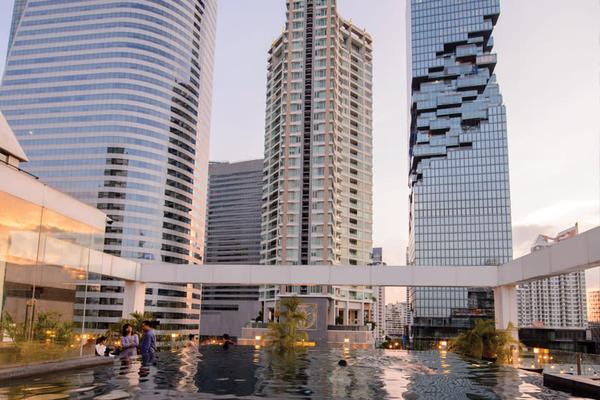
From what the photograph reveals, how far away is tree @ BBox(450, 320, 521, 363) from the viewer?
1041 inches

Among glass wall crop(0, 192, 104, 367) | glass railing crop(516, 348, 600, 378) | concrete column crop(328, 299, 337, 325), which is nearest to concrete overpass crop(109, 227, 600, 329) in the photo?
glass railing crop(516, 348, 600, 378)

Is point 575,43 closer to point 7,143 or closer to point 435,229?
point 7,143

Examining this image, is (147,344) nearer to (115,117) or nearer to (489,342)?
(489,342)

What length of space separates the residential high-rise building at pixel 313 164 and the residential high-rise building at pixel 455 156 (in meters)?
46.5

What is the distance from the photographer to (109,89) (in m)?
125

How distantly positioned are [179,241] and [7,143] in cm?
11528

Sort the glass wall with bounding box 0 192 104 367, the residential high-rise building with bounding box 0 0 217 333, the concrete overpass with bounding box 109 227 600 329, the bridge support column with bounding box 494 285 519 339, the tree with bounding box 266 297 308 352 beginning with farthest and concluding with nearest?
the residential high-rise building with bounding box 0 0 217 333 < the concrete overpass with bounding box 109 227 600 329 < the bridge support column with bounding box 494 285 519 339 < the tree with bounding box 266 297 308 352 < the glass wall with bounding box 0 192 104 367

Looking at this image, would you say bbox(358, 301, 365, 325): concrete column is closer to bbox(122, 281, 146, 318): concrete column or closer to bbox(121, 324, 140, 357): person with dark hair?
bbox(122, 281, 146, 318): concrete column

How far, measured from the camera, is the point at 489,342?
27.3m

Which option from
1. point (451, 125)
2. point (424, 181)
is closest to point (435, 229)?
point (424, 181)

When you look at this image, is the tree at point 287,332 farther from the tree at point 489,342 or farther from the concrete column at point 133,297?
the tree at point 489,342

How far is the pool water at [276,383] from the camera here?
1263 cm

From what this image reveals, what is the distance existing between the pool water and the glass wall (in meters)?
1.97

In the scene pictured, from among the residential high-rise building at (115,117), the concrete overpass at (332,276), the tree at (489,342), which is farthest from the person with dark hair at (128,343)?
the residential high-rise building at (115,117)
